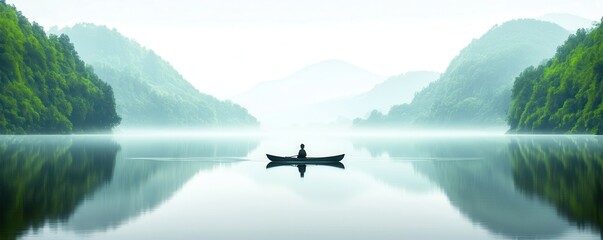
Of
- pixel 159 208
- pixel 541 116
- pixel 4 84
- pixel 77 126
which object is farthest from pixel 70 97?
pixel 159 208

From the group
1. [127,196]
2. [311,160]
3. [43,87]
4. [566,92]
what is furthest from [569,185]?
[43,87]

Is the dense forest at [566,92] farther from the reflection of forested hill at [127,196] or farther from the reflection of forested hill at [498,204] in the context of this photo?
the reflection of forested hill at [127,196]

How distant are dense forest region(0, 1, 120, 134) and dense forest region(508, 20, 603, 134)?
95.2m

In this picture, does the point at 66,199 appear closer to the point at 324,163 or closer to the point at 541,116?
the point at 324,163

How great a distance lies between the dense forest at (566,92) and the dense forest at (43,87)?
9522cm

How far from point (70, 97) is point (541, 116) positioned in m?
99.2

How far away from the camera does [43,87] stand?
141875mm

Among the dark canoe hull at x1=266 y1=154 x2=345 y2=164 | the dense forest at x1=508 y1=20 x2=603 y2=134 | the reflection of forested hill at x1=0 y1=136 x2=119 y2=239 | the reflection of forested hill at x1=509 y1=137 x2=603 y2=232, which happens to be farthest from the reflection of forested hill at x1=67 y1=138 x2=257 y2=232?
the dense forest at x1=508 y1=20 x2=603 y2=134

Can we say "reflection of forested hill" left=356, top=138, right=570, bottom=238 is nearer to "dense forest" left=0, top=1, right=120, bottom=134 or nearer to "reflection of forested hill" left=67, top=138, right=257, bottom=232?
"reflection of forested hill" left=67, top=138, right=257, bottom=232

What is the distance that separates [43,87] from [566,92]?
103919mm

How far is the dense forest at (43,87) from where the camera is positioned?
128m

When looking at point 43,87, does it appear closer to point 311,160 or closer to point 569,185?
point 311,160

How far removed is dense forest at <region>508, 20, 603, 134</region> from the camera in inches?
5177

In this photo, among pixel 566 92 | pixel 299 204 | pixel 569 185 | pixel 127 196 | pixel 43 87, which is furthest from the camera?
pixel 566 92
